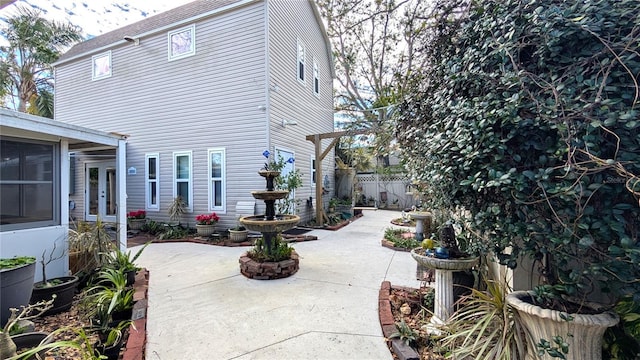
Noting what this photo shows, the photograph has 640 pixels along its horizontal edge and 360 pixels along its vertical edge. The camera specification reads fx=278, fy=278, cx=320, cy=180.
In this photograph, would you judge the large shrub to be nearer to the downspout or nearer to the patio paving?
the patio paving

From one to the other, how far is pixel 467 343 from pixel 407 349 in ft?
1.55

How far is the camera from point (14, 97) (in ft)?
48.0

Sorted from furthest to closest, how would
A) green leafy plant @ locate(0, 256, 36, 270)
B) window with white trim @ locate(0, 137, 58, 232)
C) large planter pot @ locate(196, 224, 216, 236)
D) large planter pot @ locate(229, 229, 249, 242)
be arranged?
large planter pot @ locate(196, 224, 216, 236) < large planter pot @ locate(229, 229, 249, 242) < window with white trim @ locate(0, 137, 58, 232) < green leafy plant @ locate(0, 256, 36, 270)

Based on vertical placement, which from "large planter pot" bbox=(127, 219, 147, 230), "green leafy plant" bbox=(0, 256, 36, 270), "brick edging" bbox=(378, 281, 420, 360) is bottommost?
"brick edging" bbox=(378, 281, 420, 360)

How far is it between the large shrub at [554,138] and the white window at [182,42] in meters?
8.26

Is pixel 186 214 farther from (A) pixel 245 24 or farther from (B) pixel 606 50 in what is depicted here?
(B) pixel 606 50

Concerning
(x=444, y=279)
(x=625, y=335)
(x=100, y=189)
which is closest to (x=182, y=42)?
(x=100, y=189)

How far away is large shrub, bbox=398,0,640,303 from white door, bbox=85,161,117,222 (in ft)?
35.8

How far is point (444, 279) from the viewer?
8.74 ft

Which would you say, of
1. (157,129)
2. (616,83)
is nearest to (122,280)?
(616,83)

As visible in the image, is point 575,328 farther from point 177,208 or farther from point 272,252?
point 177,208

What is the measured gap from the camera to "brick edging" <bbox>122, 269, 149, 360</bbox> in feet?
7.65

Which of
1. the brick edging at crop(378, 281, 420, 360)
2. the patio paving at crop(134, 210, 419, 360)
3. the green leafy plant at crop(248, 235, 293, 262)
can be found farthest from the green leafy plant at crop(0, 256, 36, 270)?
the brick edging at crop(378, 281, 420, 360)

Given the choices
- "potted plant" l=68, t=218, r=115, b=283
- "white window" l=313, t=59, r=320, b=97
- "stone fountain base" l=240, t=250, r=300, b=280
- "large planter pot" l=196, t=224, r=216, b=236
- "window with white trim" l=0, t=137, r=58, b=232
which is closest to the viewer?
"window with white trim" l=0, t=137, r=58, b=232
